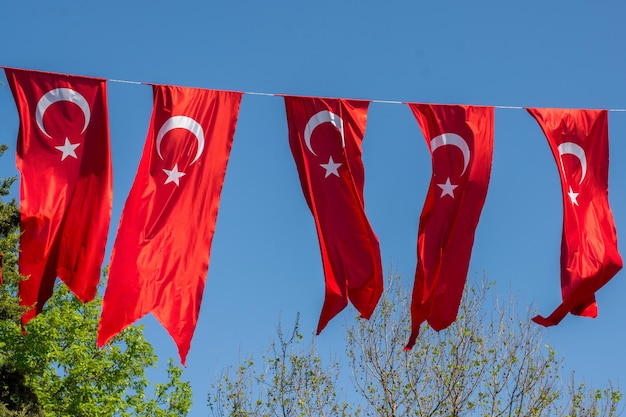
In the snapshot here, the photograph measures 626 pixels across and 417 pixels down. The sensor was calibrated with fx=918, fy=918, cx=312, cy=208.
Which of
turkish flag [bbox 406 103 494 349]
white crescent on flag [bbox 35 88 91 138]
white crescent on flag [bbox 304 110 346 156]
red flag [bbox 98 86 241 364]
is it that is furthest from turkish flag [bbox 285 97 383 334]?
white crescent on flag [bbox 35 88 91 138]

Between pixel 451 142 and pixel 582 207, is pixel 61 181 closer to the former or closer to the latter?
pixel 451 142

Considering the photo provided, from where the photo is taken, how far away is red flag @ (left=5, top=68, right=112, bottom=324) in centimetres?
1171

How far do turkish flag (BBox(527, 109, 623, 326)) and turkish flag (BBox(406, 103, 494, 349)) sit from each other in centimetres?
104

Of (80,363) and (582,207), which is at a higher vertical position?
(80,363)

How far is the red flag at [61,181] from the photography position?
11.7 meters

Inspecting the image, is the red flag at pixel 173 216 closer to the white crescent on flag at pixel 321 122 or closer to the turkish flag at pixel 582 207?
the white crescent on flag at pixel 321 122

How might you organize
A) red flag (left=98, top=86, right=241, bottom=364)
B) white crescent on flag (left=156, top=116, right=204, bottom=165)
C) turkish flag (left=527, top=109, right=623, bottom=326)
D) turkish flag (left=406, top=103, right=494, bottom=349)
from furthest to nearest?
turkish flag (left=527, top=109, right=623, bottom=326) → turkish flag (left=406, top=103, right=494, bottom=349) → white crescent on flag (left=156, top=116, right=204, bottom=165) → red flag (left=98, top=86, right=241, bottom=364)

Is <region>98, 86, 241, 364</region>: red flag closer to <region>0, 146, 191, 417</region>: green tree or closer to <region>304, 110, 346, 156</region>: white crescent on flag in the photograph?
<region>304, 110, 346, 156</region>: white crescent on flag

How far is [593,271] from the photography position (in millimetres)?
13297

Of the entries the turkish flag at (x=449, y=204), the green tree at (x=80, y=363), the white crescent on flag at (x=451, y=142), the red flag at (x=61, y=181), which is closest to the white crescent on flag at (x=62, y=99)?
the red flag at (x=61, y=181)

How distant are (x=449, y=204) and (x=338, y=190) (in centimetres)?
166

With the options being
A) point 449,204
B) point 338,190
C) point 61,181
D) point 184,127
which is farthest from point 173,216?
Answer: point 449,204

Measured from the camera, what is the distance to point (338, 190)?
42.0ft

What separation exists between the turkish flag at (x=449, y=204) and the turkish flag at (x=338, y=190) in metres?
0.76
